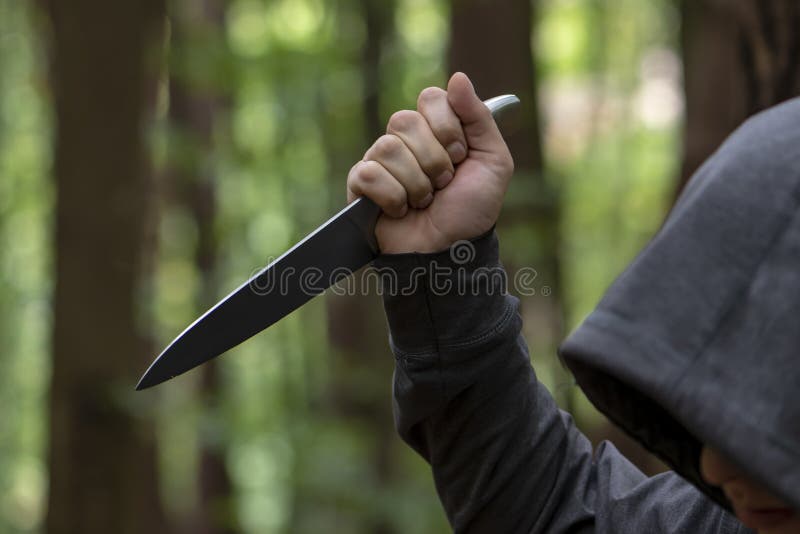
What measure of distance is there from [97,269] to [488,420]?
145 inches

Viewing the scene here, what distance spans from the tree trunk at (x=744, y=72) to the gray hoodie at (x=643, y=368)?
1310 millimetres

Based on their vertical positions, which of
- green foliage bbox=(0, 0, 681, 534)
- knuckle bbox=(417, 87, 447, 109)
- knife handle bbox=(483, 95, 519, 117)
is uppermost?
knuckle bbox=(417, 87, 447, 109)

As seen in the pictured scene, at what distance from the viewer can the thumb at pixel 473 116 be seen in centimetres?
144

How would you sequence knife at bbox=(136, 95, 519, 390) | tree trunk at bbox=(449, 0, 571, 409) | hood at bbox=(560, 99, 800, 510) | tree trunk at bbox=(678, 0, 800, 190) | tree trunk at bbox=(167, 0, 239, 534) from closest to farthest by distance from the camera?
hood at bbox=(560, 99, 800, 510)
knife at bbox=(136, 95, 519, 390)
tree trunk at bbox=(678, 0, 800, 190)
tree trunk at bbox=(449, 0, 571, 409)
tree trunk at bbox=(167, 0, 239, 534)

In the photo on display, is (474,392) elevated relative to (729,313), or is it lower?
lower

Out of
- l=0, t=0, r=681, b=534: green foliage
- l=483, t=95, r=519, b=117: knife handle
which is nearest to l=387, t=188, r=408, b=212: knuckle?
l=483, t=95, r=519, b=117: knife handle

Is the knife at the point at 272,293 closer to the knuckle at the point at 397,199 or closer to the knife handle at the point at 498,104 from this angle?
the knuckle at the point at 397,199

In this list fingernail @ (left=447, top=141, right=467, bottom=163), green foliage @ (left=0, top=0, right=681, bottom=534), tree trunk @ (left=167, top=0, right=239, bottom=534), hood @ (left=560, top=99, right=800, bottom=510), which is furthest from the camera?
tree trunk @ (left=167, top=0, right=239, bottom=534)

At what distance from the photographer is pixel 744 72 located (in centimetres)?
260

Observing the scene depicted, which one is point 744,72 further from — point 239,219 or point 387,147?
point 239,219

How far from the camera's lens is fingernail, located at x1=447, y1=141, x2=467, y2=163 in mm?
1455

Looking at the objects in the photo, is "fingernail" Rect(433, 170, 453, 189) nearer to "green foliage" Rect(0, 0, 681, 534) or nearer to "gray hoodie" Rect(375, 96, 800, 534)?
"gray hoodie" Rect(375, 96, 800, 534)

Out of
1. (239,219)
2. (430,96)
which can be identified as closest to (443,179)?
(430,96)

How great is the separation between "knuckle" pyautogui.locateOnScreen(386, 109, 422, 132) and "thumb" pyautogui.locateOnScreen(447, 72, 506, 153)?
62 mm
